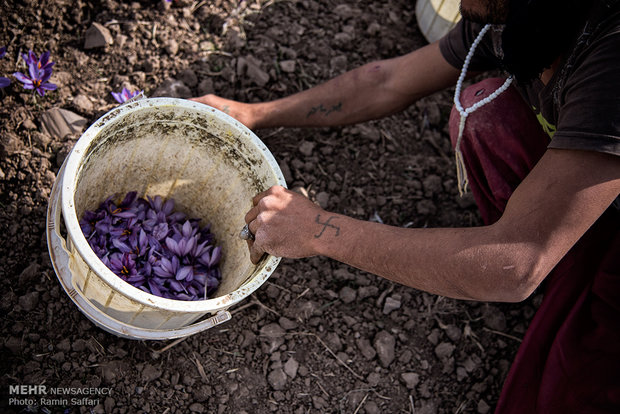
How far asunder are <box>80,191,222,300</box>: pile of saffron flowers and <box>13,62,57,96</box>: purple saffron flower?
48 cm

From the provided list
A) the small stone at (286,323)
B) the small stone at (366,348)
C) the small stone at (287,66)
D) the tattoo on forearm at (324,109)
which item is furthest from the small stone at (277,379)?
the small stone at (287,66)

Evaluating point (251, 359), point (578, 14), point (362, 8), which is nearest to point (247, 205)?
point (251, 359)

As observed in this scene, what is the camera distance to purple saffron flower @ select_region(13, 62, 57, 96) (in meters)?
1.72

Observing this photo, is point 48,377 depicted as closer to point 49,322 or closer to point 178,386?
point 49,322

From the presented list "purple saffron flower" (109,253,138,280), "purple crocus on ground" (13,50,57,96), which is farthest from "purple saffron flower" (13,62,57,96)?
"purple saffron flower" (109,253,138,280)

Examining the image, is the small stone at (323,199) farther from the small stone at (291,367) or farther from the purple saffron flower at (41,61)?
the purple saffron flower at (41,61)

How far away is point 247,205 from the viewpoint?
5.32 feet

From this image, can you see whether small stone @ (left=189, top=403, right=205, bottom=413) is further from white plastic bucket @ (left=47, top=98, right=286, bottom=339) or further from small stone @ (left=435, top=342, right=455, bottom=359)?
small stone @ (left=435, top=342, right=455, bottom=359)

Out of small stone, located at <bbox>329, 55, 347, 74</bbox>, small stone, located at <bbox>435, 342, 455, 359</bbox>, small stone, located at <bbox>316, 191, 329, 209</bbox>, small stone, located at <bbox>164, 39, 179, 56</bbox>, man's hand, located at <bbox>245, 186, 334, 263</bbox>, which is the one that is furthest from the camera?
small stone, located at <bbox>329, 55, 347, 74</bbox>

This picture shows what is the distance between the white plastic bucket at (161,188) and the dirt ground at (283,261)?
0.67 feet

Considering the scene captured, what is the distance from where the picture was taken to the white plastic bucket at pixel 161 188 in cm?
121

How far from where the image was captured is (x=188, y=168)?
171cm

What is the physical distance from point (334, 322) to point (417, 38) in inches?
56.4

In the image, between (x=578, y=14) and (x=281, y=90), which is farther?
(x=281, y=90)
